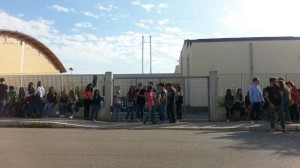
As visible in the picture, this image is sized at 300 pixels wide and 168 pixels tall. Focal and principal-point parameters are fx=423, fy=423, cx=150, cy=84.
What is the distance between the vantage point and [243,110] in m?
17.9

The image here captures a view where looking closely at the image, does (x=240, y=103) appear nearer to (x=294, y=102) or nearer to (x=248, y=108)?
(x=248, y=108)

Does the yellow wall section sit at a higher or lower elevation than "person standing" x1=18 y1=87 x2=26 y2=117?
higher

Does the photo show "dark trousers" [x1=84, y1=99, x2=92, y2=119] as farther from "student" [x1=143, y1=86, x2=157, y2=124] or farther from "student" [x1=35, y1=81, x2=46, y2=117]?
"student" [x1=143, y1=86, x2=157, y2=124]

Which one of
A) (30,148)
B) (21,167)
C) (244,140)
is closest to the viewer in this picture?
(21,167)

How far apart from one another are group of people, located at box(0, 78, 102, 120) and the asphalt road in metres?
6.07

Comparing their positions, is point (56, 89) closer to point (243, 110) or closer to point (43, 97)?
point (43, 97)

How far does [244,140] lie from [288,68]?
15.9 m

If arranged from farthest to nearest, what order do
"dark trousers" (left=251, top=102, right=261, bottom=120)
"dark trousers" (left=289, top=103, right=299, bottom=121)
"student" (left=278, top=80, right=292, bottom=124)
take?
"dark trousers" (left=289, top=103, right=299, bottom=121) → "dark trousers" (left=251, top=102, right=261, bottom=120) → "student" (left=278, top=80, right=292, bottom=124)

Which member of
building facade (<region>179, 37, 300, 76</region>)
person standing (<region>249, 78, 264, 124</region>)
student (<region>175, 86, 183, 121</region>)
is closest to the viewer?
person standing (<region>249, 78, 264, 124</region>)

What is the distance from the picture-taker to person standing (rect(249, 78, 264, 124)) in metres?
15.8

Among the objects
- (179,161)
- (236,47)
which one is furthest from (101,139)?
(236,47)

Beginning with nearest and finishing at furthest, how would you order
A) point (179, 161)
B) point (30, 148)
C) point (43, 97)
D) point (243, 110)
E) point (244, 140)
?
1. point (179, 161)
2. point (30, 148)
3. point (244, 140)
4. point (243, 110)
5. point (43, 97)

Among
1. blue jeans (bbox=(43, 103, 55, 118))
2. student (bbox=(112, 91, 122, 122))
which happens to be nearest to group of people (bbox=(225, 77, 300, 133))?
student (bbox=(112, 91, 122, 122))

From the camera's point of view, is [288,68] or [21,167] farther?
[288,68]
